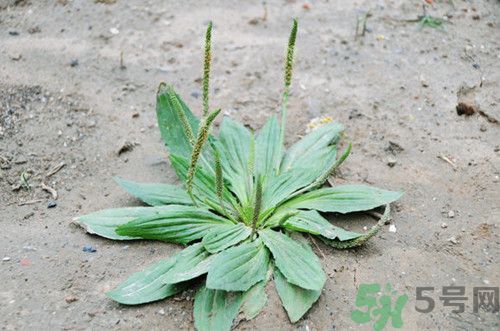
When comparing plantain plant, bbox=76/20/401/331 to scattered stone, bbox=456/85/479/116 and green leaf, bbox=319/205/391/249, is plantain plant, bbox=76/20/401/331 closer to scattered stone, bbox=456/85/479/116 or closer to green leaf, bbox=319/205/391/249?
green leaf, bbox=319/205/391/249

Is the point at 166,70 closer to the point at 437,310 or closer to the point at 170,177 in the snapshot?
the point at 170,177

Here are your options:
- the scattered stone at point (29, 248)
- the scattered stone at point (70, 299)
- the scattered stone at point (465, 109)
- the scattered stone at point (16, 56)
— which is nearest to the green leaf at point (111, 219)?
the scattered stone at point (29, 248)

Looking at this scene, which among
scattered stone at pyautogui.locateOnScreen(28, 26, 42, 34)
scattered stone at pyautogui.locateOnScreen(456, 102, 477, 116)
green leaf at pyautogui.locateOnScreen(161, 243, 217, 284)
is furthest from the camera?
scattered stone at pyautogui.locateOnScreen(28, 26, 42, 34)

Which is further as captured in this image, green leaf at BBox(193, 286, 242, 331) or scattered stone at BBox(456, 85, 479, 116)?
scattered stone at BBox(456, 85, 479, 116)

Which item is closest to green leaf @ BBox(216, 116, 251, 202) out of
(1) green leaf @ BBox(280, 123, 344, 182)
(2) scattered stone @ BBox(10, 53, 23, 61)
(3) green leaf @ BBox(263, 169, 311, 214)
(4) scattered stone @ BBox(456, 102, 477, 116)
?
(3) green leaf @ BBox(263, 169, 311, 214)

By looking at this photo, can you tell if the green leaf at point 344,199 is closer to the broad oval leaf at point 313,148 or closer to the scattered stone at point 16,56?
the broad oval leaf at point 313,148

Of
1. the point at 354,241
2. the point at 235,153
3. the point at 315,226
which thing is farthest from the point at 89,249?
the point at 354,241
